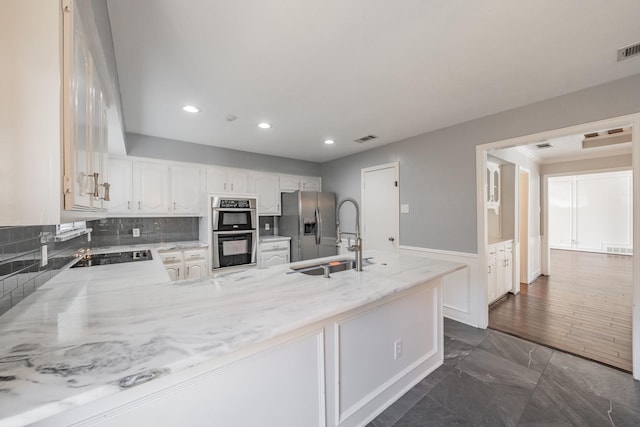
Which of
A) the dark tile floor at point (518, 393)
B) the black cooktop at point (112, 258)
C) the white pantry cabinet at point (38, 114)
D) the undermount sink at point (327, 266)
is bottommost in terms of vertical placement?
the dark tile floor at point (518, 393)

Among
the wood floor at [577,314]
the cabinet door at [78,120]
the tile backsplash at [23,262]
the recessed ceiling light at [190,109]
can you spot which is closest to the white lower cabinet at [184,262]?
the tile backsplash at [23,262]

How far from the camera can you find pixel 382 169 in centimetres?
405

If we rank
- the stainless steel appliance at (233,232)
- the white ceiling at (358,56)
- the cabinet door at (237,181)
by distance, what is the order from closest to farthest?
1. the white ceiling at (358,56)
2. the stainless steel appliance at (233,232)
3. the cabinet door at (237,181)

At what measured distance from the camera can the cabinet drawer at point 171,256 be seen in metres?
3.24

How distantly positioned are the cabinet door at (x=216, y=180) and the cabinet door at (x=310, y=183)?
4.89 ft

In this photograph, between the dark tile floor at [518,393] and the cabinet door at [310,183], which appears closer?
the dark tile floor at [518,393]

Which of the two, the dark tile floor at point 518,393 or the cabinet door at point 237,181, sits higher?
the cabinet door at point 237,181

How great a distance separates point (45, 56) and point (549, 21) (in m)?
2.35

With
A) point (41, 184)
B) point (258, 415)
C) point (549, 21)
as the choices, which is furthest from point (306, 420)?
point (549, 21)

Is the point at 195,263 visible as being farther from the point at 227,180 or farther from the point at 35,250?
the point at 35,250

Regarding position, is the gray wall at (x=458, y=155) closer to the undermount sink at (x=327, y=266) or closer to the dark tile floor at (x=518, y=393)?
the dark tile floor at (x=518, y=393)

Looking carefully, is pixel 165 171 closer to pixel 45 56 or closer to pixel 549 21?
pixel 45 56

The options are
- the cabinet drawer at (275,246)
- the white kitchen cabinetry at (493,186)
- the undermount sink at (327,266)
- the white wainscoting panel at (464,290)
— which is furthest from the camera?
the cabinet drawer at (275,246)

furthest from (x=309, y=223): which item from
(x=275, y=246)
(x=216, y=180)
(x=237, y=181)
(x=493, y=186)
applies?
(x=493, y=186)
